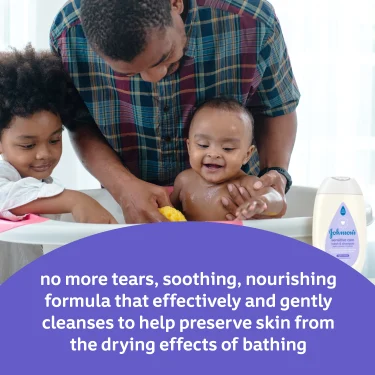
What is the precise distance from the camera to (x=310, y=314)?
88cm

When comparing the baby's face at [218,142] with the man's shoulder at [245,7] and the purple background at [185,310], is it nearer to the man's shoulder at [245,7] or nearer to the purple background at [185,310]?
the man's shoulder at [245,7]

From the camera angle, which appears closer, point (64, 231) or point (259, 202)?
point (64, 231)

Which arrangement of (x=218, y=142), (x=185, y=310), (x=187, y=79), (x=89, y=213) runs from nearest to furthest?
1. (x=185, y=310)
2. (x=89, y=213)
3. (x=218, y=142)
4. (x=187, y=79)

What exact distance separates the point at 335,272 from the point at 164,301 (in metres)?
0.24

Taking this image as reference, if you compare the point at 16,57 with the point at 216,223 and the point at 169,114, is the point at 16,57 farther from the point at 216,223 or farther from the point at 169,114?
the point at 216,223

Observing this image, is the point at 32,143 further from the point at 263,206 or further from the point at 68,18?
the point at 263,206

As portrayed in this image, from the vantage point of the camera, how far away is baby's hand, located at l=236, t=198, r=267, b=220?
3.54 ft

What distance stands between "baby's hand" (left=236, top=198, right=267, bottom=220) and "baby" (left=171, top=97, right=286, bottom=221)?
0.31 ft

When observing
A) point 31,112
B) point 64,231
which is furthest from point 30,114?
point 64,231

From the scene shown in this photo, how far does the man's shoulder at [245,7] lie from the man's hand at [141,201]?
0.38 m

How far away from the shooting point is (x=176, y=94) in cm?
140

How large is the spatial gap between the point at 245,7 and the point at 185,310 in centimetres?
72

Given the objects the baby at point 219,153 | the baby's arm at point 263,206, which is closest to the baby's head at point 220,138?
the baby at point 219,153

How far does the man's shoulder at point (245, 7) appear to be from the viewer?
1324 mm
